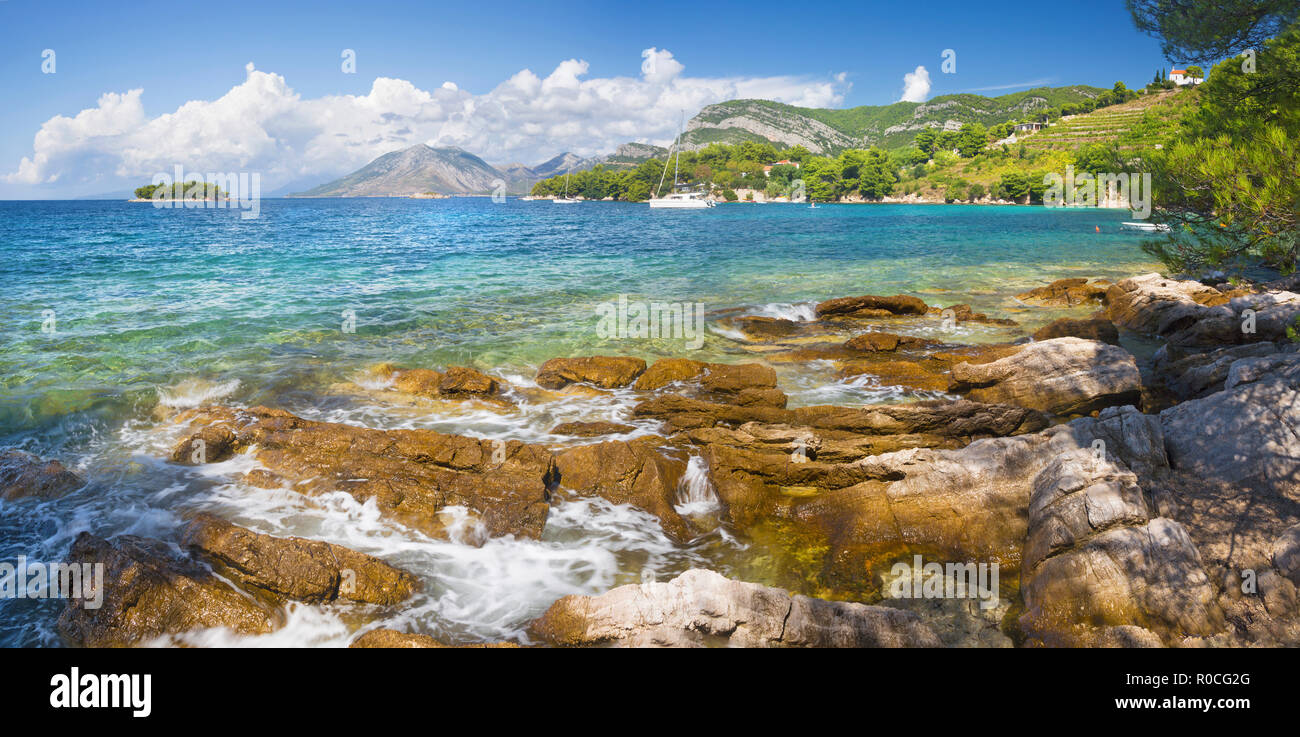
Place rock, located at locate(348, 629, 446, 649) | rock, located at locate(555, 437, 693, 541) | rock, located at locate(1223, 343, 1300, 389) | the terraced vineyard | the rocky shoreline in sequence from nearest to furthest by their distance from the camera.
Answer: rock, located at locate(348, 629, 446, 649)
the rocky shoreline
rock, located at locate(1223, 343, 1300, 389)
rock, located at locate(555, 437, 693, 541)
the terraced vineyard

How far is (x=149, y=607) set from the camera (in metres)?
6.07

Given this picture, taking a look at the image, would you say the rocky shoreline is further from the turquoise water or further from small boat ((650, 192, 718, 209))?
small boat ((650, 192, 718, 209))

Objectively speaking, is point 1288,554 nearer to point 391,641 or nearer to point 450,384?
point 391,641

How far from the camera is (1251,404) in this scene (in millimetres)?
7168

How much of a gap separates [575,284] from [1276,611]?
2653 centimetres

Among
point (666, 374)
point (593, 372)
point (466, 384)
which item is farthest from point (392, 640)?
point (666, 374)

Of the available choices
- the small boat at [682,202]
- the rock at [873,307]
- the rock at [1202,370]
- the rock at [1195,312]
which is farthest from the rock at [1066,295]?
the small boat at [682,202]

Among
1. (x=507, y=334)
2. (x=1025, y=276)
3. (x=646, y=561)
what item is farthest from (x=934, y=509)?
(x=1025, y=276)

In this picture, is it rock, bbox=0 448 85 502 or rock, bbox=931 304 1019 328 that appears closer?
rock, bbox=0 448 85 502

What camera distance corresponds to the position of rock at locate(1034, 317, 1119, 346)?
1509cm

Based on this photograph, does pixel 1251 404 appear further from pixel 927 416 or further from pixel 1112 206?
pixel 1112 206

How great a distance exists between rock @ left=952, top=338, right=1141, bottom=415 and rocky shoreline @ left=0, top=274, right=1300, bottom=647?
0.04 meters

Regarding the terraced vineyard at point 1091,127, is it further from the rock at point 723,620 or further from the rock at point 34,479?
the rock at point 34,479

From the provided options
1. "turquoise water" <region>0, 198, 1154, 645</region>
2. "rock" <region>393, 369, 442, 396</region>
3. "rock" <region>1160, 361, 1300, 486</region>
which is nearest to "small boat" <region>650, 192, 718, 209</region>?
"turquoise water" <region>0, 198, 1154, 645</region>
